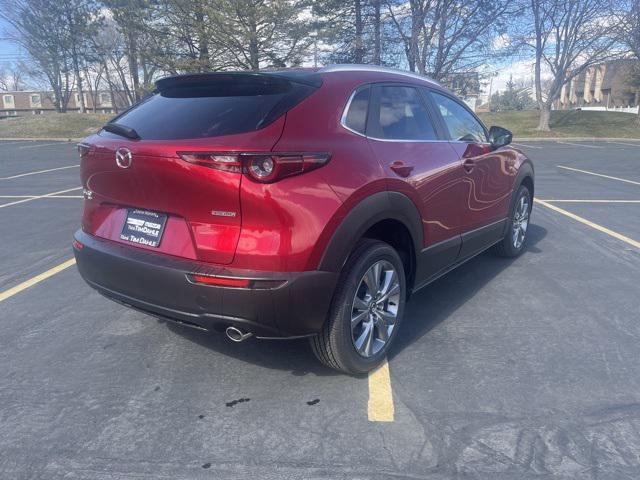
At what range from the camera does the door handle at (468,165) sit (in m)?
3.86

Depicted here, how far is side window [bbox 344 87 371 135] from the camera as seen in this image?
112 inches

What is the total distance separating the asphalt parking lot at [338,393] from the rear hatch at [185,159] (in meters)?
0.85

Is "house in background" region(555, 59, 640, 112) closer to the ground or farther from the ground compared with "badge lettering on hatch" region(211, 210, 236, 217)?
farther from the ground

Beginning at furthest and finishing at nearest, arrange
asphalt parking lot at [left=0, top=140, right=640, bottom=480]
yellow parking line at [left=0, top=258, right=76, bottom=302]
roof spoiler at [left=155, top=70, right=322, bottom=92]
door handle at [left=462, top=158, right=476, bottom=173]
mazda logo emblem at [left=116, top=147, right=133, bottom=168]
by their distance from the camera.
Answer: yellow parking line at [left=0, top=258, right=76, bottom=302], door handle at [left=462, top=158, right=476, bottom=173], roof spoiler at [left=155, top=70, right=322, bottom=92], mazda logo emblem at [left=116, top=147, right=133, bottom=168], asphalt parking lot at [left=0, top=140, right=640, bottom=480]

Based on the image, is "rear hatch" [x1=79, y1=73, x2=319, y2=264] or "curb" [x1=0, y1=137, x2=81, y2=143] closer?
"rear hatch" [x1=79, y1=73, x2=319, y2=264]

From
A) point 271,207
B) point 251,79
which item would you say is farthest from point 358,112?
point 271,207

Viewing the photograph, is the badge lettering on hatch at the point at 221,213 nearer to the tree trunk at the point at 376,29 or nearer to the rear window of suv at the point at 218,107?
the rear window of suv at the point at 218,107

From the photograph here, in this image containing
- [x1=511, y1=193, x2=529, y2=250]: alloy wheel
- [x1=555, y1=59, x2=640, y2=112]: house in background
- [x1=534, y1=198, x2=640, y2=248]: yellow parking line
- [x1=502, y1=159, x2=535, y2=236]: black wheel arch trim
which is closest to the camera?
[x1=502, y1=159, x2=535, y2=236]: black wheel arch trim

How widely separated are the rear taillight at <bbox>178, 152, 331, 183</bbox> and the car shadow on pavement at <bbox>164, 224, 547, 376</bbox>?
104 centimetres

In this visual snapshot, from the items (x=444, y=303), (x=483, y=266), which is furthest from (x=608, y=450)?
(x=483, y=266)

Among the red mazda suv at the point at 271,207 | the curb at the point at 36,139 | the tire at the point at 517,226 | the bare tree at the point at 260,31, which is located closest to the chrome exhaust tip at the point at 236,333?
the red mazda suv at the point at 271,207

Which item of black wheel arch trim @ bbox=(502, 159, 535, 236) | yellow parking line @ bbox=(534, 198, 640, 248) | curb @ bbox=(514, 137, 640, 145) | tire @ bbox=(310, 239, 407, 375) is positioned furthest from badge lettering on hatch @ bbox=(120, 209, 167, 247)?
curb @ bbox=(514, 137, 640, 145)

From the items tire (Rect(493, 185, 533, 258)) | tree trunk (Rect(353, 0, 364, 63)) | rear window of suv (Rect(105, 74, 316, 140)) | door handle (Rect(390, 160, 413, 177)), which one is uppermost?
tree trunk (Rect(353, 0, 364, 63))

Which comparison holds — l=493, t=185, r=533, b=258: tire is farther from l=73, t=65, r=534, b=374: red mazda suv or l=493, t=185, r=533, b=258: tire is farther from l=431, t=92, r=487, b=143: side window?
l=73, t=65, r=534, b=374: red mazda suv
